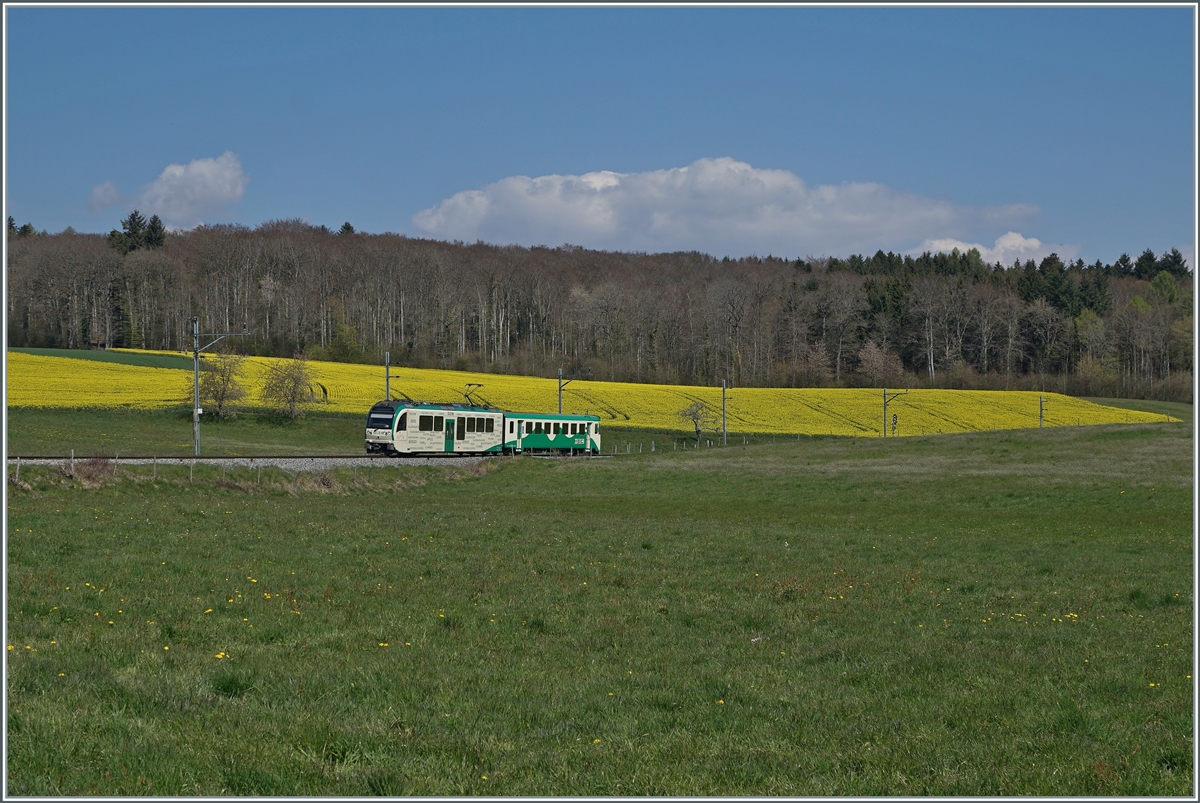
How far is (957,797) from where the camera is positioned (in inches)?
254

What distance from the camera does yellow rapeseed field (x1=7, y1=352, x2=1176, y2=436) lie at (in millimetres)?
72562

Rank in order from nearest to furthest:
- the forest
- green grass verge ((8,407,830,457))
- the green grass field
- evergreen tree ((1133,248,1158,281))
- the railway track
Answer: the green grass field
the railway track
green grass verge ((8,407,830,457))
the forest
evergreen tree ((1133,248,1158,281))

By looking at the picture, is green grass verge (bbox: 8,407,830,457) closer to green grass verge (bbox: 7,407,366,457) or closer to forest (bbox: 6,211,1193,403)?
green grass verge (bbox: 7,407,366,457)

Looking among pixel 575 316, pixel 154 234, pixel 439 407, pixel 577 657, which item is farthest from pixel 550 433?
pixel 154 234

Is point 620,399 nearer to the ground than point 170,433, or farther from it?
farther from it

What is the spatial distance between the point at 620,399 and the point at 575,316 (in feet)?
186

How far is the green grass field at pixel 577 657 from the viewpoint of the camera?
22.4 feet

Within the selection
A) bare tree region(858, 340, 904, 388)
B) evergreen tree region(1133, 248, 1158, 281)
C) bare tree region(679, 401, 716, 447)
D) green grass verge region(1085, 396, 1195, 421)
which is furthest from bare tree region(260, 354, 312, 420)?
evergreen tree region(1133, 248, 1158, 281)

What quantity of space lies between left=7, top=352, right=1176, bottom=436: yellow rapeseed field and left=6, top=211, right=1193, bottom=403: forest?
23.8 meters

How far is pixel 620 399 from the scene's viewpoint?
88.9 metres

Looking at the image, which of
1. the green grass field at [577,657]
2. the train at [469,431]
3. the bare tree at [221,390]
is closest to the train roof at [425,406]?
the train at [469,431]

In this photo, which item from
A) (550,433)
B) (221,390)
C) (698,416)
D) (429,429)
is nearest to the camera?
(429,429)

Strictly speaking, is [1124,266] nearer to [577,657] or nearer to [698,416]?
[698,416]

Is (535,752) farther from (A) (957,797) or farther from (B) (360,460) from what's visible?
(B) (360,460)
